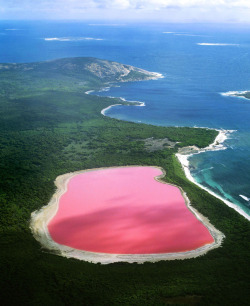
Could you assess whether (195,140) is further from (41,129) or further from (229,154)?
(41,129)

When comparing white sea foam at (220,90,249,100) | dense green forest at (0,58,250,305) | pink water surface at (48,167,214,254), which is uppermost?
white sea foam at (220,90,249,100)

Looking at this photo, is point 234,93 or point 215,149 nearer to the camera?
point 215,149

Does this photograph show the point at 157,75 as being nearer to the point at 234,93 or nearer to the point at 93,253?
the point at 234,93

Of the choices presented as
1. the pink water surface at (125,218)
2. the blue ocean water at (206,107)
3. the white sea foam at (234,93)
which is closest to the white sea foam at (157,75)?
the blue ocean water at (206,107)

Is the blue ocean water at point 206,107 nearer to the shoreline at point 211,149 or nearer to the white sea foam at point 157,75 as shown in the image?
the shoreline at point 211,149

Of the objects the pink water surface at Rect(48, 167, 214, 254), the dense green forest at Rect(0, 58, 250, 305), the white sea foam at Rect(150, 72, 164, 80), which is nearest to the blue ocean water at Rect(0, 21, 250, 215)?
the white sea foam at Rect(150, 72, 164, 80)

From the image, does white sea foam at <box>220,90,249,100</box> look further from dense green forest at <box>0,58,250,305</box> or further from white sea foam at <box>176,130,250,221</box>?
dense green forest at <box>0,58,250,305</box>

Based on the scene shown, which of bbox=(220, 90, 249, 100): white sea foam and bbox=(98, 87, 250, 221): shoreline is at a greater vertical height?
bbox=(220, 90, 249, 100): white sea foam

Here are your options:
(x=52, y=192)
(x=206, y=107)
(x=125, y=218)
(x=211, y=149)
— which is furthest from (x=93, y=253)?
(x=206, y=107)
